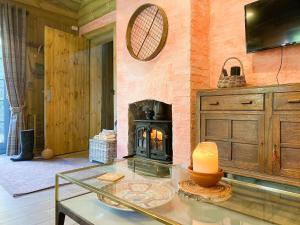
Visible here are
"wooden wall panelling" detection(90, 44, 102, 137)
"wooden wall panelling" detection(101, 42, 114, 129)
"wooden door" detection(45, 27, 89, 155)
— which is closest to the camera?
"wooden door" detection(45, 27, 89, 155)

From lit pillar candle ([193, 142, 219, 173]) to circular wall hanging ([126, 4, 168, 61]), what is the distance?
6.31ft

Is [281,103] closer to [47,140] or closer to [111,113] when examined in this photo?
[47,140]

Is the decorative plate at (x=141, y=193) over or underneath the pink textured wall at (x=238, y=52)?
underneath

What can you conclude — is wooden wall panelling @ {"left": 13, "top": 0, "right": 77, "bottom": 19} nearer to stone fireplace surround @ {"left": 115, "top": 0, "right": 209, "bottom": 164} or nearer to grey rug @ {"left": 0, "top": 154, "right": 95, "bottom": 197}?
stone fireplace surround @ {"left": 115, "top": 0, "right": 209, "bottom": 164}

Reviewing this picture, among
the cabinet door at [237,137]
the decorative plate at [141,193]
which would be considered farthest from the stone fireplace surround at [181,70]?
the decorative plate at [141,193]

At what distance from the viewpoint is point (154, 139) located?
294 centimetres

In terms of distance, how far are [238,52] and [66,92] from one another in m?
3.09

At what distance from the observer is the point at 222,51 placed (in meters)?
2.64

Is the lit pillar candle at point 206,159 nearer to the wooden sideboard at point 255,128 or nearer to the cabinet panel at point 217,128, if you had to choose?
the wooden sideboard at point 255,128

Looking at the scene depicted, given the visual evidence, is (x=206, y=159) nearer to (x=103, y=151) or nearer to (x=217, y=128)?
(x=217, y=128)


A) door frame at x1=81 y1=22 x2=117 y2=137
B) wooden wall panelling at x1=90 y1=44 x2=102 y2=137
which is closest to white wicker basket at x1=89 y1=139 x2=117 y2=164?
door frame at x1=81 y1=22 x2=117 y2=137

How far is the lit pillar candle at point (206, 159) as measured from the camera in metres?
1.03

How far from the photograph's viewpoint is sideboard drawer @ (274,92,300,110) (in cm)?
177

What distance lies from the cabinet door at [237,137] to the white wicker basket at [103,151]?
167 centimetres
